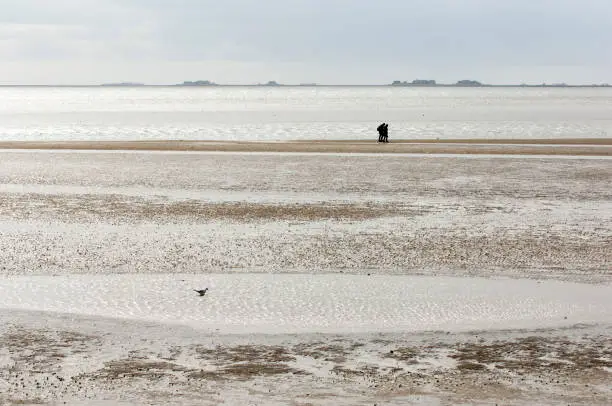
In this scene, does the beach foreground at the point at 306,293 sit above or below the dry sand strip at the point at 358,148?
below

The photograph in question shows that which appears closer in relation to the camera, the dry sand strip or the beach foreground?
the beach foreground

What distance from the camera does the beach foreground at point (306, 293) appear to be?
34.7 ft

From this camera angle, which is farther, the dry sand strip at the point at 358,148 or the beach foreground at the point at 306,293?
the dry sand strip at the point at 358,148

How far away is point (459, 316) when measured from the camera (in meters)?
14.2

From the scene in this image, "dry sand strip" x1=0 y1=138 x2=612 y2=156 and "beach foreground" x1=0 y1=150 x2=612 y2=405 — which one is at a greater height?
"dry sand strip" x1=0 y1=138 x2=612 y2=156

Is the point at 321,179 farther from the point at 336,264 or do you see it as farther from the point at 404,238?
the point at 336,264

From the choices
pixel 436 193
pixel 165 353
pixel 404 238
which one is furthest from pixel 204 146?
pixel 165 353

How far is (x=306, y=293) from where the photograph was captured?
620 inches

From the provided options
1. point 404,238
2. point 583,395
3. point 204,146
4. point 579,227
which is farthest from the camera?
point 204,146

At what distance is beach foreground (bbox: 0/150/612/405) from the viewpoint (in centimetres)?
1057

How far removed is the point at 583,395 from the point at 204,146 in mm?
42513

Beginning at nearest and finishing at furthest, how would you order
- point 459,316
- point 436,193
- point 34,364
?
point 34,364
point 459,316
point 436,193

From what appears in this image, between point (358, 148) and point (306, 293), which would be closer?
point (306, 293)

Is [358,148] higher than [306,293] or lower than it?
higher
